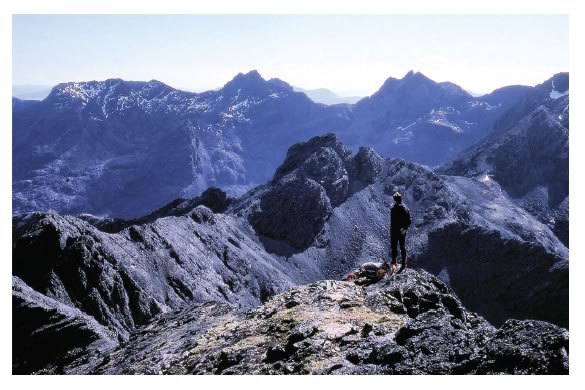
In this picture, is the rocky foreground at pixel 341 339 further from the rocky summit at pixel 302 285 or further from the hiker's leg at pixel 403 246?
the hiker's leg at pixel 403 246

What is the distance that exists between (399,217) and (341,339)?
6597 mm

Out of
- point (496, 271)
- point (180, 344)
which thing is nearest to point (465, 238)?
point (496, 271)

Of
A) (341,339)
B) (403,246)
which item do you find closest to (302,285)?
(403,246)

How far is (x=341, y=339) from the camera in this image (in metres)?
14.4

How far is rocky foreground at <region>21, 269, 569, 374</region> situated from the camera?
1170 centimetres

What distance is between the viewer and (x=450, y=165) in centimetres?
16275

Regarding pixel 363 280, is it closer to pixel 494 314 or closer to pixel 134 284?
pixel 134 284

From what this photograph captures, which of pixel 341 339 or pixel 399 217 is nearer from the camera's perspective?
pixel 341 339

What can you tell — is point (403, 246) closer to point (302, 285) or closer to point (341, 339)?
point (302, 285)

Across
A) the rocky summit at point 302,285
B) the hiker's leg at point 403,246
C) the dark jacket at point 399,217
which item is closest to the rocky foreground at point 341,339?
the rocky summit at point 302,285

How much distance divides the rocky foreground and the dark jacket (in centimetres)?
190

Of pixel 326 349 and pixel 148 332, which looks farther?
pixel 148 332
